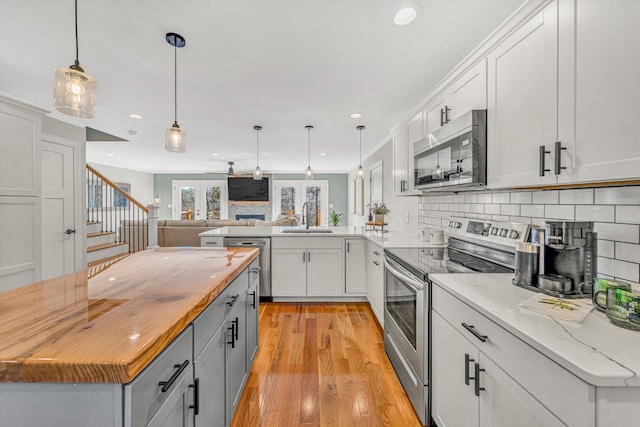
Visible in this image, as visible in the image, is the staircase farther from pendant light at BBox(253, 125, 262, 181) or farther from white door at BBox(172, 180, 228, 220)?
white door at BBox(172, 180, 228, 220)

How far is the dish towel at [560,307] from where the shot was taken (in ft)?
3.06

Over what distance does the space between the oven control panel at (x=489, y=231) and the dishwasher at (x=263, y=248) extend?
2064mm

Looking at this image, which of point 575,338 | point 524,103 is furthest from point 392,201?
point 575,338

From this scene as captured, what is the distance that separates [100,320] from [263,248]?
2637 millimetres

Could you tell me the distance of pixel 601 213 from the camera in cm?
123

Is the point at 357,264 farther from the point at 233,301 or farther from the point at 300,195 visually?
the point at 300,195

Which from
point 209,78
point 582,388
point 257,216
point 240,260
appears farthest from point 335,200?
Result: point 582,388

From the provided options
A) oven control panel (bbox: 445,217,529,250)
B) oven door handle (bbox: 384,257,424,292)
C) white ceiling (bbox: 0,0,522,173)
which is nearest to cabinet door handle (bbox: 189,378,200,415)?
oven door handle (bbox: 384,257,424,292)

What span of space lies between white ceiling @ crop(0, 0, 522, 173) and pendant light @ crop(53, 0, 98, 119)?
1.98 feet

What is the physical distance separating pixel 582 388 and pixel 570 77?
111 cm

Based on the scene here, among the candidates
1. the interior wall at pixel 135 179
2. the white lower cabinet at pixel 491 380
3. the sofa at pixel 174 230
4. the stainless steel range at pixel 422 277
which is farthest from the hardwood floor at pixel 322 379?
the interior wall at pixel 135 179

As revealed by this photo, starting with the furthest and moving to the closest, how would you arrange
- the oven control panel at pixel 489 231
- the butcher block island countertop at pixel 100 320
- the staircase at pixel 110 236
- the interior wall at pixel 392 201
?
1. the staircase at pixel 110 236
2. the interior wall at pixel 392 201
3. the oven control panel at pixel 489 231
4. the butcher block island countertop at pixel 100 320

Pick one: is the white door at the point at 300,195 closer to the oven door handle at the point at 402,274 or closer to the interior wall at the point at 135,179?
the interior wall at the point at 135,179

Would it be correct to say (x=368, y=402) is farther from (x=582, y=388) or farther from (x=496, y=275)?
(x=582, y=388)
